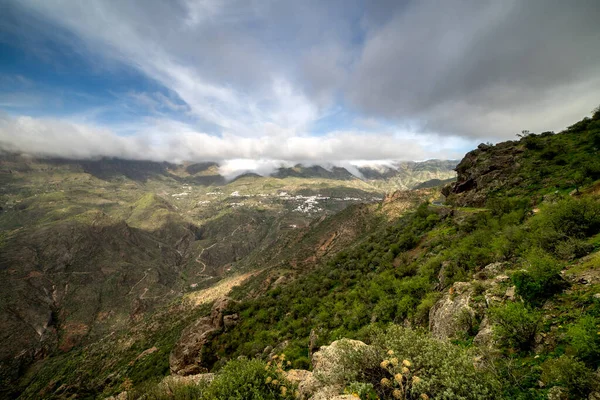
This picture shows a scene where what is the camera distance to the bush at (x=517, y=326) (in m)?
8.78

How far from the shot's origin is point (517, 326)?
8.92 metres

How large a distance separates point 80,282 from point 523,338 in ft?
787

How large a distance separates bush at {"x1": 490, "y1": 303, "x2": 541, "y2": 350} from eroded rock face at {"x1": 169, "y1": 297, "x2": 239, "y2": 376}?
117 ft

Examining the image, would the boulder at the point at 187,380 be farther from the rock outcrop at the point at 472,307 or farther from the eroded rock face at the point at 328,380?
the rock outcrop at the point at 472,307

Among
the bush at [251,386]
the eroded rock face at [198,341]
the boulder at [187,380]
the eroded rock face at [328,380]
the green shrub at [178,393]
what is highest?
the eroded rock face at [328,380]

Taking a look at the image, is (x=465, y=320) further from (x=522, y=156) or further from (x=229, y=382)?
(x=522, y=156)

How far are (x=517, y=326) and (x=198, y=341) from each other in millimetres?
39523

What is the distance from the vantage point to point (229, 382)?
9.80 metres

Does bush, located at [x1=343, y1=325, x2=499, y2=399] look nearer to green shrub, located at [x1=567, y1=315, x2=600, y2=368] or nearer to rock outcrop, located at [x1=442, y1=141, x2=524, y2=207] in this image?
green shrub, located at [x1=567, y1=315, x2=600, y2=368]

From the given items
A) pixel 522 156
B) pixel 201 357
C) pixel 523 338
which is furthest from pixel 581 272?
pixel 201 357

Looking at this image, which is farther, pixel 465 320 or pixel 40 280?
pixel 40 280

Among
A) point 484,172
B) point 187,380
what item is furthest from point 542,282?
point 484,172

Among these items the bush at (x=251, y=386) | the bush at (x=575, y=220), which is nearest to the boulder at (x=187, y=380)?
the bush at (x=251, y=386)

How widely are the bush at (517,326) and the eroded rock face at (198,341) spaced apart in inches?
1407
